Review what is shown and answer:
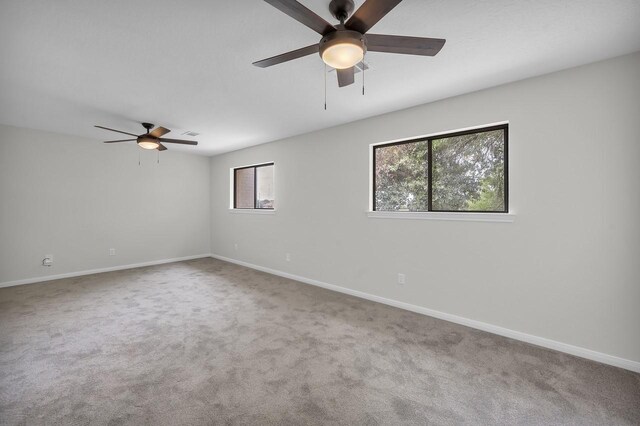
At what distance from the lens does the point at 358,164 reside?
3824 millimetres

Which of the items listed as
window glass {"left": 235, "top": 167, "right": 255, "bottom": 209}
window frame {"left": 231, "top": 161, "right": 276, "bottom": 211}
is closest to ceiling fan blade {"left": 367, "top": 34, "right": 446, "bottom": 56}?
window frame {"left": 231, "top": 161, "right": 276, "bottom": 211}

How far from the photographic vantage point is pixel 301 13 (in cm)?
131

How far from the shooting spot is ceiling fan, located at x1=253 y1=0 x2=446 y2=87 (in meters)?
1.30

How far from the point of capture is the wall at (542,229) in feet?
7.22

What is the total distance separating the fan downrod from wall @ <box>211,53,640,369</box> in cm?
187

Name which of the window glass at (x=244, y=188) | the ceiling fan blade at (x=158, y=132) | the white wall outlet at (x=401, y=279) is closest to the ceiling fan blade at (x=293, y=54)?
the ceiling fan blade at (x=158, y=132)

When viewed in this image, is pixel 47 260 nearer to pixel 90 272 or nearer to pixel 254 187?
pixel 90 272

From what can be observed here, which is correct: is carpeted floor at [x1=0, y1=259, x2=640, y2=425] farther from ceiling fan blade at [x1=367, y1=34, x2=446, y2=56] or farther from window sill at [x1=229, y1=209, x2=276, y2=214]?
ceiling fan blade at [x1=367, y1=34, x2=446, y2=56]

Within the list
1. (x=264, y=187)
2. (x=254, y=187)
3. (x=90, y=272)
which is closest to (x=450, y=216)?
(x=264, y=187)

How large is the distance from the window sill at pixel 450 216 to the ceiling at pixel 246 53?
1305 millimetres

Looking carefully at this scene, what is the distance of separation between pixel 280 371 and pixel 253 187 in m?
4.28

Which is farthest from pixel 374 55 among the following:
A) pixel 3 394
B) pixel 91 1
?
pixel 3 394

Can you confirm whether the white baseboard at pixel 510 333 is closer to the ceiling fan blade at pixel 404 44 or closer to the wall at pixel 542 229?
the wall at pixel 542 229

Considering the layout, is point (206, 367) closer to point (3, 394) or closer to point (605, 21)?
point (3, 394)
